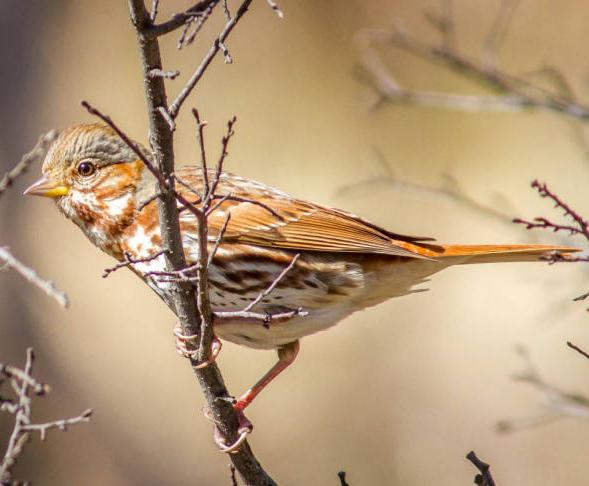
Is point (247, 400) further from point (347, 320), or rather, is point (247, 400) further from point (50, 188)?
point (347, 320)

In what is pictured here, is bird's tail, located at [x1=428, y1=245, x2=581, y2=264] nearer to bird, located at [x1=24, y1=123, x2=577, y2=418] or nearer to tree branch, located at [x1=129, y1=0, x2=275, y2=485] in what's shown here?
bird, located at [x1=24, y1=123, x2=577, y2=418]

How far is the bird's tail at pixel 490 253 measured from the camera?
445cm

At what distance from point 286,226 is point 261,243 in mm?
159

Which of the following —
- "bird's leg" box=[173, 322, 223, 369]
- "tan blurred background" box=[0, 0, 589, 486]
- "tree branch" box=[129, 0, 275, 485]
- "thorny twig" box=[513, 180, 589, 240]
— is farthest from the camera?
"tan blurred background" box=[0, 0, 589, 486]

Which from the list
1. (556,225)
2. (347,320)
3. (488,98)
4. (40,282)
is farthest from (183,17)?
(347,320)

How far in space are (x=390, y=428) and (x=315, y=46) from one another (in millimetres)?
3789

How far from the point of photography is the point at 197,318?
3.62 metres

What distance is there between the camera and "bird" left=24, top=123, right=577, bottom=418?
431 cm

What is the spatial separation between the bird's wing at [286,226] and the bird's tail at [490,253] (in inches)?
4.1

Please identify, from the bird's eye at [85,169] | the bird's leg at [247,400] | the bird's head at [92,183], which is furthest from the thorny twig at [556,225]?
the bird's eye at [85,169]

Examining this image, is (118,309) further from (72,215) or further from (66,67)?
(72,215)

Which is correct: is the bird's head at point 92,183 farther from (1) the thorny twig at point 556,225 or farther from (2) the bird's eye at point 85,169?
(1) the thorny twig at point 556,225

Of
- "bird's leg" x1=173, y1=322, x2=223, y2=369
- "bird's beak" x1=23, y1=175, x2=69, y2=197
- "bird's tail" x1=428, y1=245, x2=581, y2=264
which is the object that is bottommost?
"bird's leg" x1=173, y1=322, x2=223, y2=369

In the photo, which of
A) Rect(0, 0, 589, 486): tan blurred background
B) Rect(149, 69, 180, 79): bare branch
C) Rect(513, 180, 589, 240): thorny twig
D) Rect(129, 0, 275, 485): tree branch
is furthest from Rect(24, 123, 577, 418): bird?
Rect(0, 0, 589, 486): tan blurred background
